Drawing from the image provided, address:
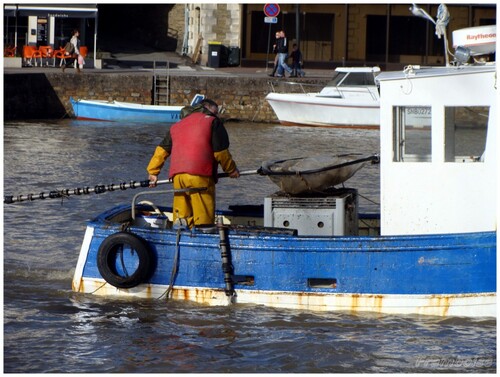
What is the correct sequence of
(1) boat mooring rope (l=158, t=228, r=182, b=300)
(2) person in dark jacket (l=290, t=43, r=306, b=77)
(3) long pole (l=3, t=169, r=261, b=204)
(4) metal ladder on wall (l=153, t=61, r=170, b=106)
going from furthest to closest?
(2) person in dark jacket (l=290, t=43, r=306, b=77) < (4) metal ladder on wall (l=153, t=61, r=170, b=106) < (3) long pole (l=3, t=169, r=261, b=204) < (1) boat mooring rope (l=158, t=228, r=182, b=300)

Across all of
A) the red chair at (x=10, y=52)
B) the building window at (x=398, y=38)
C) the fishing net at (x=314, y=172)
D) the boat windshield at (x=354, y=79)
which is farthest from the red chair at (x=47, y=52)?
the fishing net at (x=314, y=172)

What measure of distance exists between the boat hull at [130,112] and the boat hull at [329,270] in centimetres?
1829

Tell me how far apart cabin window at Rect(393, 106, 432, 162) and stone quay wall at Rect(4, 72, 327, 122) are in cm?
2001

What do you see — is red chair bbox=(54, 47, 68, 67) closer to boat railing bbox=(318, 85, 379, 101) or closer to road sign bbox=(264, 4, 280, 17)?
road sign bbox=(264, 4, 280, 17)

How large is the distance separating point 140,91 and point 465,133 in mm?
21184

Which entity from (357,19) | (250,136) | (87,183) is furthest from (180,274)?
Result: (357,19)

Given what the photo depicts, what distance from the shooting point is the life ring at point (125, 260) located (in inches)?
384

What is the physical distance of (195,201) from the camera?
992 cm

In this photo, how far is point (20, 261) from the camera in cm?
1205

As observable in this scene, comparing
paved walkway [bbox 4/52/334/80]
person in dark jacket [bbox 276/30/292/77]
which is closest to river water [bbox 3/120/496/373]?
paved walkway [bbox 4/52/334/80]

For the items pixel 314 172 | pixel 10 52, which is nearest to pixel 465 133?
pixel 314 172

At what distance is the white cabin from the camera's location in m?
9.26

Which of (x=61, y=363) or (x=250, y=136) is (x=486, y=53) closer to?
(x=61, y=363)

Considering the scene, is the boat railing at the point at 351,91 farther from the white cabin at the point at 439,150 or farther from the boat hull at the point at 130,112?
the white cabin at the point at 439,150
